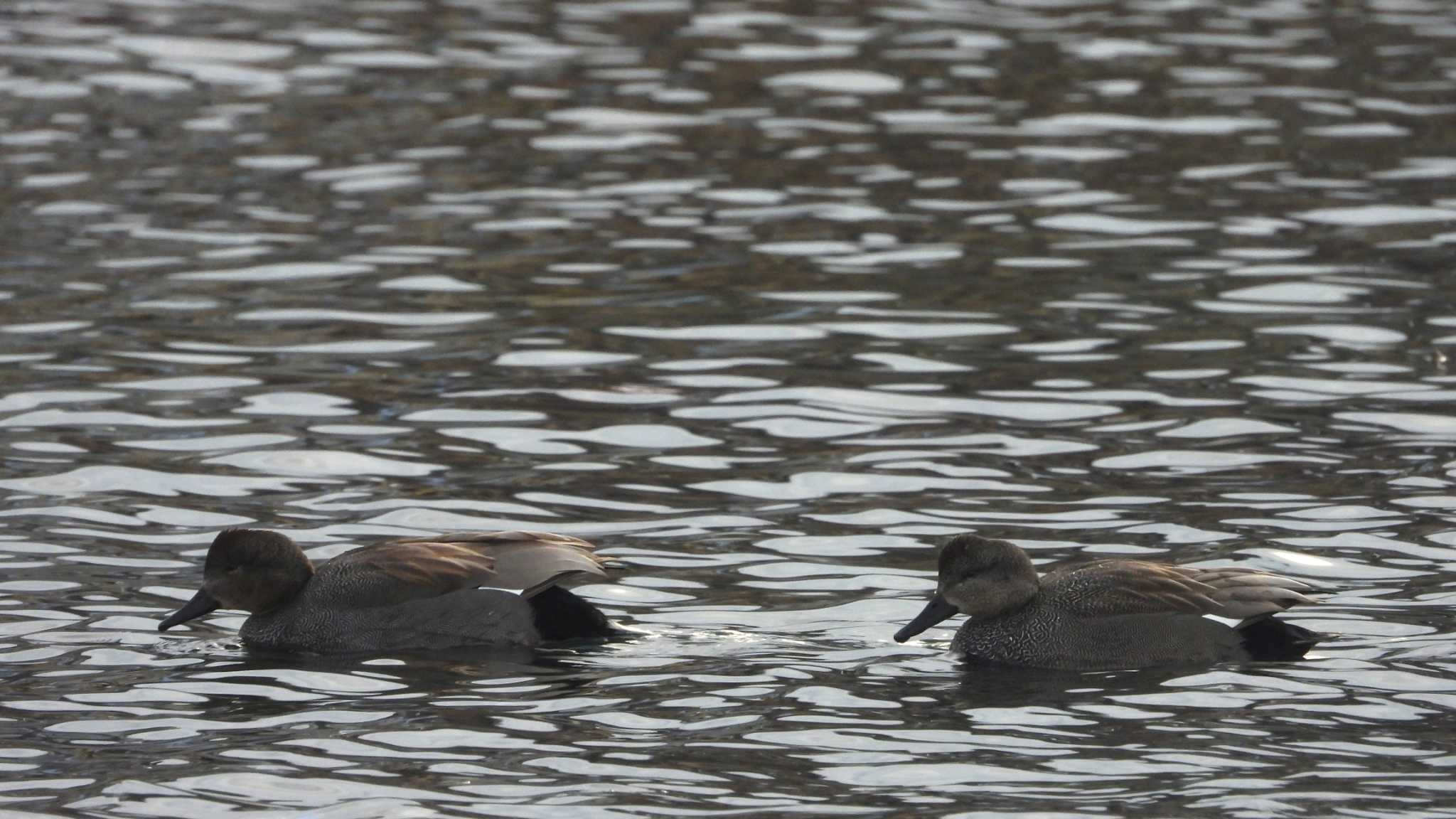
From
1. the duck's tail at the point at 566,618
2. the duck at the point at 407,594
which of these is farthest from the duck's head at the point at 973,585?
the duck at the point at 407,594

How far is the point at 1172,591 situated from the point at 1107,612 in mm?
246

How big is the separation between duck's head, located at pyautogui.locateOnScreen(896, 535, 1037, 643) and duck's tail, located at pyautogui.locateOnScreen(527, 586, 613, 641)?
1.13 m

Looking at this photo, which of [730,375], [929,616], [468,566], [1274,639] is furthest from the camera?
[730,375]

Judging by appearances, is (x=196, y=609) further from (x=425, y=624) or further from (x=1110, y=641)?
(x=1110, y=641)

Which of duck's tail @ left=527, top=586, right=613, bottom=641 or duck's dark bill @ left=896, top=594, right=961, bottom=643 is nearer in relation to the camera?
duck's dark bill @ left=896, top=594, right=961, bottom=643

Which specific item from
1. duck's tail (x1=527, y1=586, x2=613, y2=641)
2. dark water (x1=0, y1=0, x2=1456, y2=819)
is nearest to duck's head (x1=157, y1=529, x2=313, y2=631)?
dark water (x1=0, y1=0, x2=1456, y2=819)

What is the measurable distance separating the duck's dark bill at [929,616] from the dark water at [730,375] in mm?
163

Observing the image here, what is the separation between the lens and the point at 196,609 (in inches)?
380

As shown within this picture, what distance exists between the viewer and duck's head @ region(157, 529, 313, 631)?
9.64 metres

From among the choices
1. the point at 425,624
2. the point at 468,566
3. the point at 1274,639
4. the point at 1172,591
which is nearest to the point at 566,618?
the point at 468,566

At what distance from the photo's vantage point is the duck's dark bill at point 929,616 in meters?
9.28

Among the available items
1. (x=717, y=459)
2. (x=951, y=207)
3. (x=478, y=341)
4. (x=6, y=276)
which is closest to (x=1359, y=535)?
(x=717, y=459)

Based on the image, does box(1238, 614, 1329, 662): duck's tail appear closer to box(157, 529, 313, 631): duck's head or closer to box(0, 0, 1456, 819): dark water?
box(0, 0, 1456, 819): dark water

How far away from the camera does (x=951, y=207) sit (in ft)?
58.3
